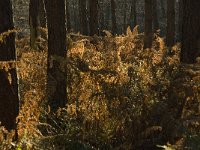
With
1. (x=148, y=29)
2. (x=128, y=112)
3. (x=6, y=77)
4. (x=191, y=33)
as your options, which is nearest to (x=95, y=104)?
(x=128, y=112)

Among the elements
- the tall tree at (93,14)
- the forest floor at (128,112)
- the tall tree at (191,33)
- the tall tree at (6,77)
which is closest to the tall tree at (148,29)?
the tall tree at (93,14)

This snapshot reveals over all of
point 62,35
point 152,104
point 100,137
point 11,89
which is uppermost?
point 62,35

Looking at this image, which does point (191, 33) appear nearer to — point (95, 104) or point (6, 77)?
point (95, 104)

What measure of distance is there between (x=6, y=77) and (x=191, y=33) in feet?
14.3

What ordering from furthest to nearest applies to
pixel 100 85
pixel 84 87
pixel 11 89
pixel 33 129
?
pixel 84 87, pixel 100 85, pixel 11 89, pixel 33 129

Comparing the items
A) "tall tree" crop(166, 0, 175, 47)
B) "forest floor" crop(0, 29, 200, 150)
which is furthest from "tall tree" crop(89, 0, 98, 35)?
"forest floor" crop(0, 29, 200, 150)

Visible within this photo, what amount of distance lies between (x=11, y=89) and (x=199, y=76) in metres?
2.57

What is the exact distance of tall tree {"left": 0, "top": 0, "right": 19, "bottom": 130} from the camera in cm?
555

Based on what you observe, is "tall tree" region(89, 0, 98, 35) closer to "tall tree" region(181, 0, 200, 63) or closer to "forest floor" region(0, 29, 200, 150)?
"tall tree" region(181, 0, 200, 63)

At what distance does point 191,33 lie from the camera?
866 cm

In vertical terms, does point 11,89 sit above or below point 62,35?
below

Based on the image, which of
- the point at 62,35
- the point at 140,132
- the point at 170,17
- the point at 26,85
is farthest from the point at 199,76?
the point at 170,17

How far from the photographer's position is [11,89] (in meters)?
5.72

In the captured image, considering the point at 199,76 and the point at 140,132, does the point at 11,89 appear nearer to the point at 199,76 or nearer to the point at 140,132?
the point at 140,132
